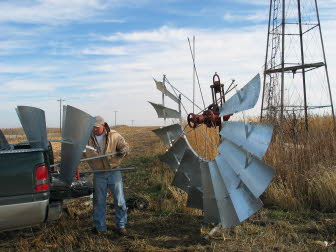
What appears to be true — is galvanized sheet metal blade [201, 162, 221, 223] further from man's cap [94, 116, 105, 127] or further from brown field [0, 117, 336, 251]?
man's cap [94, 116, 105, 127]

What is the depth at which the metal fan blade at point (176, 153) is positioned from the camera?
16.1ft

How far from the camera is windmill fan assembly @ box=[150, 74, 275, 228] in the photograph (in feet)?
12.3

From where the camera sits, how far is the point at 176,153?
4.97 m

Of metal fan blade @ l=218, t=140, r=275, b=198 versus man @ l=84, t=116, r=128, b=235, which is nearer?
metal fan blade @ l=218, t=140, r=275, b=198

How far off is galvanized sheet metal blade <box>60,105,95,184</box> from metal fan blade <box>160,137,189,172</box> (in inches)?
54.5

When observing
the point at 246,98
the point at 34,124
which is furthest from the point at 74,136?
the point at 246,98

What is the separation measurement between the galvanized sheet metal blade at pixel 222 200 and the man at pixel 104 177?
1.45 meters

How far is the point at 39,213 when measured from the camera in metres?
3.96

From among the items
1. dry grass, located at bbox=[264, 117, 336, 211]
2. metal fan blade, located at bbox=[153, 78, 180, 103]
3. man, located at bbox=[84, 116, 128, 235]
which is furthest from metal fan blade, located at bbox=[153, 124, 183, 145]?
dry grass, located at bbox=[264, 117, 336, 211]

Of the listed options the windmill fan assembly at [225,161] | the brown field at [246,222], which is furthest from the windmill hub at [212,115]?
the brown field at [246,222]

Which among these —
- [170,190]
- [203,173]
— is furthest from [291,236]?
[170,190]

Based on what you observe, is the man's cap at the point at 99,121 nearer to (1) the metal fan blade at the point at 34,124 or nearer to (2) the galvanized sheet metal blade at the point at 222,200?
(1) the metal fan blade at the point at 34,124

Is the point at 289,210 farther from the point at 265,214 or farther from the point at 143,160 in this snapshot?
the point at 143,160

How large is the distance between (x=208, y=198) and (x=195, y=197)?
0.46 meters
